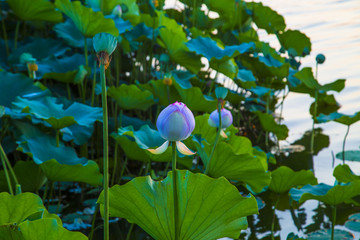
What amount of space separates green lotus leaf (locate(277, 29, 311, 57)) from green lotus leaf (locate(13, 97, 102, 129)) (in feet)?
4.04

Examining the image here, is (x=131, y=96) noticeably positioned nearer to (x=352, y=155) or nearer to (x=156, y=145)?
(x=156, y=145)

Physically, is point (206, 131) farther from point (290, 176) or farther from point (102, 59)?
point (102, 59)

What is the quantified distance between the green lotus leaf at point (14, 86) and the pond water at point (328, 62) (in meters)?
0.90

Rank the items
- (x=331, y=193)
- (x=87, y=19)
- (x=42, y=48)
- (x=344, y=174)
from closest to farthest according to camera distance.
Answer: (x=331, y=193) → (x=344, y=174) → (x=87, y=19) → (x=42, y=48)

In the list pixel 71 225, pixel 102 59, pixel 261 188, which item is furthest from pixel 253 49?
pixel 102 59

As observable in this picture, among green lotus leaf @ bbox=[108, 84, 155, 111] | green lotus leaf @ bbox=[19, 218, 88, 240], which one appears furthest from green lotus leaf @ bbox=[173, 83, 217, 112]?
green lotus leaf @ bbox=[19, 218, 88, 240]

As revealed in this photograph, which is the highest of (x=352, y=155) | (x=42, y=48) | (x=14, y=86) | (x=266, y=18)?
(x=266, y=18)

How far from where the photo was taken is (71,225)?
1.44 m

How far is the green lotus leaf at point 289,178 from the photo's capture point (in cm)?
129

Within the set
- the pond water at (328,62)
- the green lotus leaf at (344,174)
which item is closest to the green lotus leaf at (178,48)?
the pond water at (328,62)

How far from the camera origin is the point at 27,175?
1355 millimetres

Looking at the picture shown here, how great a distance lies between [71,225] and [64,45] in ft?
3.11

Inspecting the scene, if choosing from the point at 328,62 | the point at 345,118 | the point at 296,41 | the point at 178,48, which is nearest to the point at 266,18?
the point at 296,41

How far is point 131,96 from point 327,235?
2.47 ft
